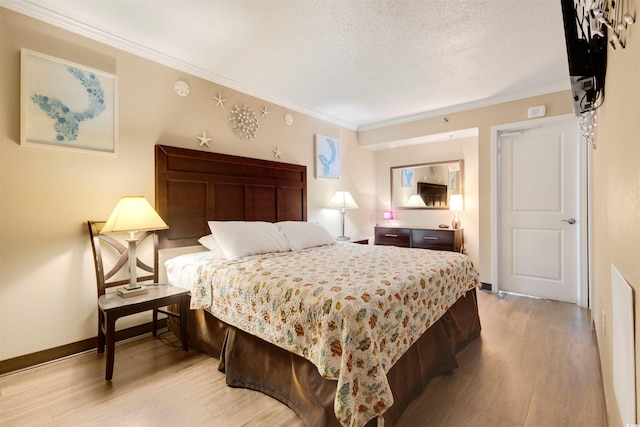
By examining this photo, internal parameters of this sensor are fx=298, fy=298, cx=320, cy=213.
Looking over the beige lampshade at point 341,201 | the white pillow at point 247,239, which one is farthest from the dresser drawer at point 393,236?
the white pillow at point 247,239

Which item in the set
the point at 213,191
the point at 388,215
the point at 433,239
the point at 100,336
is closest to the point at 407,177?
the point at 388,215

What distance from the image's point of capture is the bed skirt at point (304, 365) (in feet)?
4.93

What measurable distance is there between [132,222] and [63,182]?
0.66 metres

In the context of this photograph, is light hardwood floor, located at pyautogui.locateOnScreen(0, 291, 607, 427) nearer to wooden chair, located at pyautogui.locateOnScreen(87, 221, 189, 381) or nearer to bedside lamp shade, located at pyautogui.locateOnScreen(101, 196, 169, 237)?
wooden chair, located at pyautogui.locateOnScreen(87, 221, 189, 381)

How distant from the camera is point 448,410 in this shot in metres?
1.67

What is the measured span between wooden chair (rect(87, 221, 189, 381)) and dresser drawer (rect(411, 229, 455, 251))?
3.45 metres

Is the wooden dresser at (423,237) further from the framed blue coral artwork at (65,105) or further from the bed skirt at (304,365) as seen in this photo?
the framed blue coral artwork at (65,105)

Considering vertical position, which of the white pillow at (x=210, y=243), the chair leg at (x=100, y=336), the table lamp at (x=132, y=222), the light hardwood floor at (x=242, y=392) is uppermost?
the table lamp at (x=132, y=222)

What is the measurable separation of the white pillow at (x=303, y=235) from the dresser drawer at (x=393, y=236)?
5.97 ft

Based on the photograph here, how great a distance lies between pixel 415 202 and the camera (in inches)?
203

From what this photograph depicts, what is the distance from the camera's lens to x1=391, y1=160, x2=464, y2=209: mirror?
4.74 m

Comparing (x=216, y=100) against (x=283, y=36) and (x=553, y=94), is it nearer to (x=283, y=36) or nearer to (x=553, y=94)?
(x=283, y=36)

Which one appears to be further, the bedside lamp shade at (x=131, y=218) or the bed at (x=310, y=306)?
the bedside lamp shade at (x=131, y=218)

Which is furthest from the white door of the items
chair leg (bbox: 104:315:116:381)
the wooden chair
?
chair leg (bbox: 104:315:116:381)
